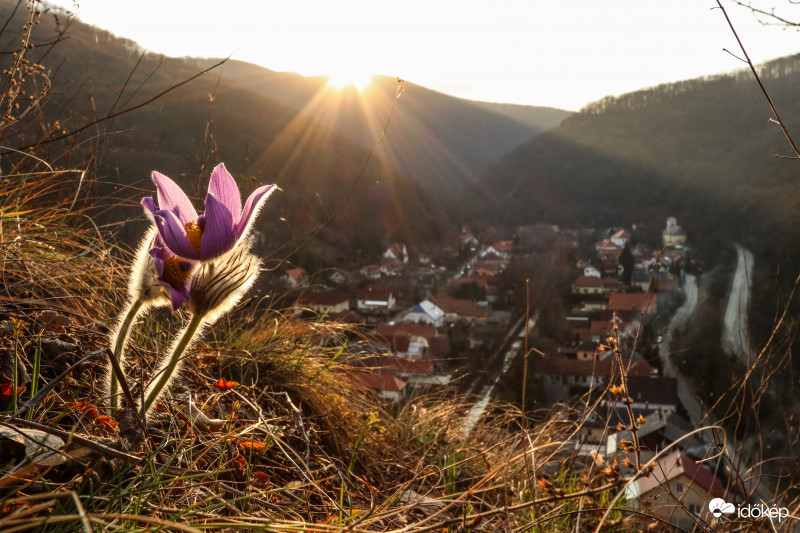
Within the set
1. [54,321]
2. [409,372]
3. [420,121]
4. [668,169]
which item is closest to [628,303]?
[409,372]

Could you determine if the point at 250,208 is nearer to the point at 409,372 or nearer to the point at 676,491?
the point at 409,372

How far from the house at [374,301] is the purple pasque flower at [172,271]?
914 centimetres

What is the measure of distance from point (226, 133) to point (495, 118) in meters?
54.6

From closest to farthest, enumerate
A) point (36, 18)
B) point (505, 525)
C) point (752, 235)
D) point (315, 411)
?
point (505, 525), point (315, 411), point (36, 18), point (752, 235)

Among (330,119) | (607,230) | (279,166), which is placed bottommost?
(607,230)

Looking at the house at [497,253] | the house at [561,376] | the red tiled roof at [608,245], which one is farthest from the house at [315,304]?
the red tiled roof at [608,245]

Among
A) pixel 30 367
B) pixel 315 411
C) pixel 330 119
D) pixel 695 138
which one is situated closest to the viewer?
pixel 30 367

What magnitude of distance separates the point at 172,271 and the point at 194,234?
66 millimetres

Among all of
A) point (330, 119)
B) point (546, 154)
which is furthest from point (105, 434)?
point (330, 119)

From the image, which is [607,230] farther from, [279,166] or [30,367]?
[30,367]

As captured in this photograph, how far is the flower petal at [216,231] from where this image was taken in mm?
780

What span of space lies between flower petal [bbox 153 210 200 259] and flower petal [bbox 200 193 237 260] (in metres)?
0.02

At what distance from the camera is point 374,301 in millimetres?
10547

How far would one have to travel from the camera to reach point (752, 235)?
16047 millimetres
